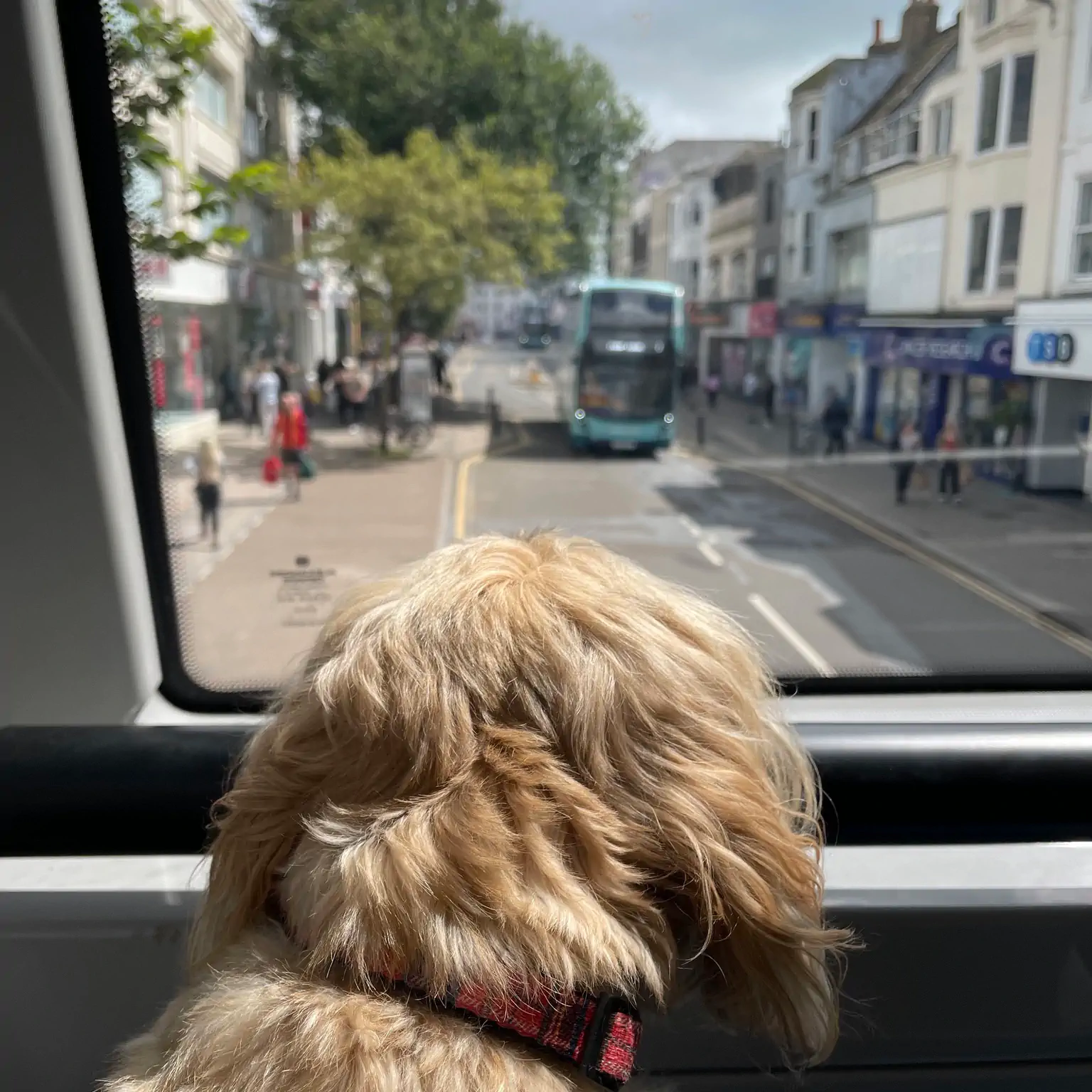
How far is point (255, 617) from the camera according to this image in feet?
8.18

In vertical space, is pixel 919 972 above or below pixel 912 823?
below

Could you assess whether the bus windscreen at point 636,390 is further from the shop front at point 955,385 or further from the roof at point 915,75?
the roof at point 915,75

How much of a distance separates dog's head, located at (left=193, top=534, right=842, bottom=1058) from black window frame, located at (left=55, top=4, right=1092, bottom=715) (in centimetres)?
89

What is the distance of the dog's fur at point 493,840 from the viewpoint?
0.91 meters

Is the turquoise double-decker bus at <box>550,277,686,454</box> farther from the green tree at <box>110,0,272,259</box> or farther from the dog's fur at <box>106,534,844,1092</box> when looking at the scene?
the dog's fur at <box>106,534,844,1092</box>

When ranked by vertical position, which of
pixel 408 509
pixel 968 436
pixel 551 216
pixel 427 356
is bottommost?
pixel 408 509

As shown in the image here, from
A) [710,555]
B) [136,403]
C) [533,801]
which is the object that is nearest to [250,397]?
[136,403]

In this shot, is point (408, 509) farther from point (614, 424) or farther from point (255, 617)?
point (614, 424)

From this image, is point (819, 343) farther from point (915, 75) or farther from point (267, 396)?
point (267, 396)

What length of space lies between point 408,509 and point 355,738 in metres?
1.74

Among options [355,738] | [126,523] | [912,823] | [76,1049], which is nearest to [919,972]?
[912,823]

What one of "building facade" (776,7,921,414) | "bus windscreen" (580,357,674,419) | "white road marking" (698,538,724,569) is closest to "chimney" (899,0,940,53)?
"building facade" (776,7,921,414)

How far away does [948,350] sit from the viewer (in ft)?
7.80

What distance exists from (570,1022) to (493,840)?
0.18 metres
